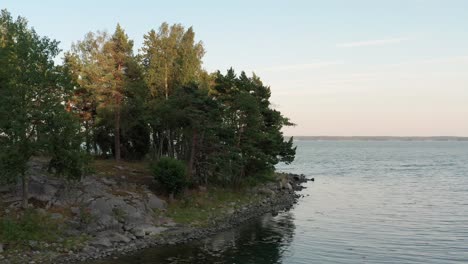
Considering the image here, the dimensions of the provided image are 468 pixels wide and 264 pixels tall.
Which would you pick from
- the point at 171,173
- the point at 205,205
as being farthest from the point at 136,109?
the point at 205,205

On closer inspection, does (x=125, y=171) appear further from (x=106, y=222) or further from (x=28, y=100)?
(x=28, y=100)

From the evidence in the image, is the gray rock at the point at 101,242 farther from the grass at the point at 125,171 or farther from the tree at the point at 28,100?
the grass at the point at 125,171

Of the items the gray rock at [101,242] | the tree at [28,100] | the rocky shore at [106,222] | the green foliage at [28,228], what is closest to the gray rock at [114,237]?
the rocky shore at [106,222]

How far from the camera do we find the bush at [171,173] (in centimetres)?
4453

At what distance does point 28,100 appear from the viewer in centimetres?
3259

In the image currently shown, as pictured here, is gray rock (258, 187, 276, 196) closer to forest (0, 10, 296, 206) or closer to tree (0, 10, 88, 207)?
forest (0, 10, 296, 206)

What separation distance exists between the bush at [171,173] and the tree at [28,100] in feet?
39.4

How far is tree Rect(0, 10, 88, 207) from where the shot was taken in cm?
3148

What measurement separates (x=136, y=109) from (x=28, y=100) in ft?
62.3

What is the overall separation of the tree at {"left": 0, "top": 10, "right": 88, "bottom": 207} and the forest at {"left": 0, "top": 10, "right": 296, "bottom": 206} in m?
0.07

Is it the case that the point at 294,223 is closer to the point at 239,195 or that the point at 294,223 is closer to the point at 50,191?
the point at 239,195

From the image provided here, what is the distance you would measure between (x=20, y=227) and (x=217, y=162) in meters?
22.6

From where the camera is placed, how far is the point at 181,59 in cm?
5562

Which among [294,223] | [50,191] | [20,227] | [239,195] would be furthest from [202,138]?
[20,227]
